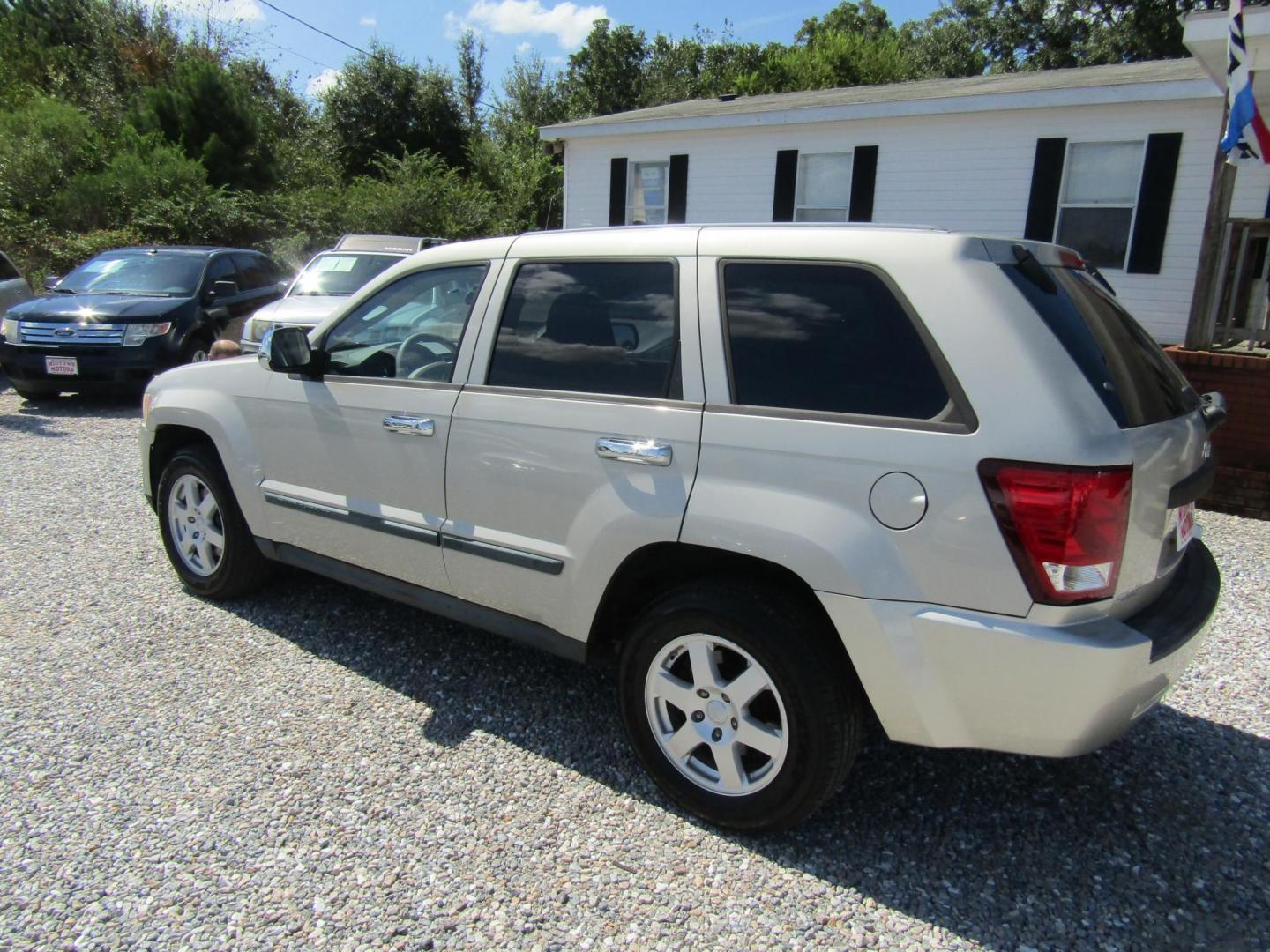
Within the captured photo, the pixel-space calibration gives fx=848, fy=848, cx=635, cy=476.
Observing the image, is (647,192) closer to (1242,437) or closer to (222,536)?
(1242,437)

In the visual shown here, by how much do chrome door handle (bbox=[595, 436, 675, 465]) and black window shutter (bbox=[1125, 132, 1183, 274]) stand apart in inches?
403

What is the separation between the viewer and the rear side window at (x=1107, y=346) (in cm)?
220

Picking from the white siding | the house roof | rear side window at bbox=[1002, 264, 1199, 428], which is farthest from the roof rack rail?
rear side window at bbox=[1002, 264, 1199, 428]

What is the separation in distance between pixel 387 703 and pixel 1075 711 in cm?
244

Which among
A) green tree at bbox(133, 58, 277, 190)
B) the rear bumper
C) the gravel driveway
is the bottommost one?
the gravel driveway

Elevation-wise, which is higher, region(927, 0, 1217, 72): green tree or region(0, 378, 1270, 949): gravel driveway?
region(927, 0, 1217, 72): green tree

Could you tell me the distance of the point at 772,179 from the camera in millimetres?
13000

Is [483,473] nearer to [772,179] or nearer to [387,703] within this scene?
[387,703]

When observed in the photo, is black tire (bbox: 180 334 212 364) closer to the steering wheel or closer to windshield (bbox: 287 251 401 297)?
windshield (bbox: 287 251 401 297)

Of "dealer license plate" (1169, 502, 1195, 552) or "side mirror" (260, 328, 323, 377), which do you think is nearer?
"dealer license plate" (1169, 502, 1195, 552)

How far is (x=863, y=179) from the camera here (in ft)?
39.8

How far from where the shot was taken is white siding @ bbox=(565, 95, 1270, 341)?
9918mm

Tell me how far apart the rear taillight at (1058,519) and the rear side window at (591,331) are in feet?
3.26

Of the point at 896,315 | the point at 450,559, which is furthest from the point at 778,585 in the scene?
the point at 450,559
